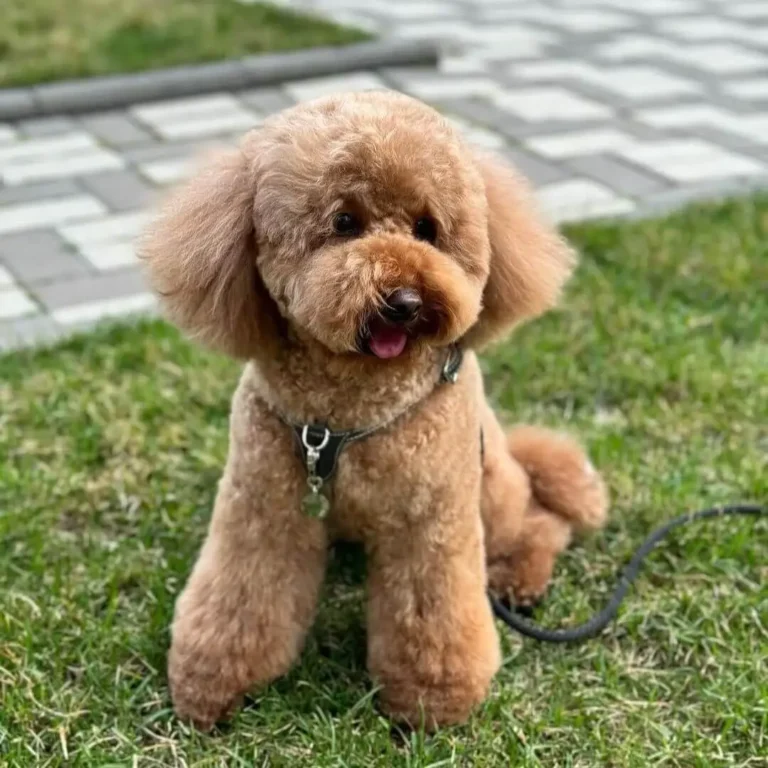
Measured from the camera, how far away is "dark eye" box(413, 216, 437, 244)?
162 cm

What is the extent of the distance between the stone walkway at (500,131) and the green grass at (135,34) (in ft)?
1.40

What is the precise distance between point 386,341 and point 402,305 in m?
0.09

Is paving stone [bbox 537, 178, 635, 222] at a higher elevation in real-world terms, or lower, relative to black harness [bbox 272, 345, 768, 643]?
lower

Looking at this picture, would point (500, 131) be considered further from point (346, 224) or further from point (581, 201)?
point (346, 224)

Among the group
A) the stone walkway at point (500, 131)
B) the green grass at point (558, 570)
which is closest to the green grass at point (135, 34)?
the stone walkway at point (500, 131)

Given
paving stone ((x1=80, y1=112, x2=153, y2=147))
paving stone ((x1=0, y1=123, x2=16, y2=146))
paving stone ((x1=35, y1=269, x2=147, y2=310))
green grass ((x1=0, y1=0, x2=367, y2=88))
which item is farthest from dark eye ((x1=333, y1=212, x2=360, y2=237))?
green grass ((x1=0, y1=0, x2=367, y2=88))

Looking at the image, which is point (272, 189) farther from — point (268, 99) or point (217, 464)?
point (268, 99)

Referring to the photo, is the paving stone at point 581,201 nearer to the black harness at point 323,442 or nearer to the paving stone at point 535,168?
the paving stone at point 535,168

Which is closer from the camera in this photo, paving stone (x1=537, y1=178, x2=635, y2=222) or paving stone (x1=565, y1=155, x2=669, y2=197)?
paving stone (x1=537, y1=178, x2=635, y2=222)

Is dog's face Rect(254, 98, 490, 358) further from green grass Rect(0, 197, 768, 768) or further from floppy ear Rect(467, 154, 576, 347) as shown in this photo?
green grass Rect(0, 197, 768, 768)

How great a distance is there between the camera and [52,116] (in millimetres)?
5129

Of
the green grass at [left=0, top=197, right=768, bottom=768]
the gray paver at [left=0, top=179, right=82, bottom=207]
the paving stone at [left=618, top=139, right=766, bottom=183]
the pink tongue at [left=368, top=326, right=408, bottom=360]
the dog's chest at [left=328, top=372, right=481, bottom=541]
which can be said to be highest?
the pink tongue at [left=368, top=326, right=408, bottom=360]

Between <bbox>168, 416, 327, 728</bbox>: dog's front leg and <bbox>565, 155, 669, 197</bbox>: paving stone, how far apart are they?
113 inches

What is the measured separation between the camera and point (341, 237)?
1.60 m
